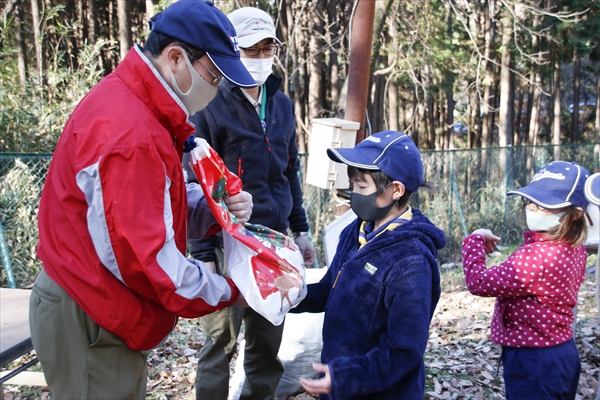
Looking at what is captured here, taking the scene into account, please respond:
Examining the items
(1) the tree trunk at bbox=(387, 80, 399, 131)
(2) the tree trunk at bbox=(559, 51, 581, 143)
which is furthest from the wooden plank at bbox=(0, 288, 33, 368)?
(2) the tree trunk at bbox=(559, 51, 581, 143)

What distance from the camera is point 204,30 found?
1.95 m

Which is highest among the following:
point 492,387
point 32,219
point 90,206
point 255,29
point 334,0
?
point 334,0

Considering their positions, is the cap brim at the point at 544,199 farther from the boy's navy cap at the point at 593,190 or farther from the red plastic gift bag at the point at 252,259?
the red plastic gift bag at the point at 252,259

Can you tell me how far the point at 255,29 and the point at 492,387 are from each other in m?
3.30

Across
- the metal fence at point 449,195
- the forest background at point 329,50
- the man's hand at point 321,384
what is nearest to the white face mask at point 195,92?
the man's hand at point 321,384

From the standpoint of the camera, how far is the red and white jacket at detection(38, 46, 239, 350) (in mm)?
1740

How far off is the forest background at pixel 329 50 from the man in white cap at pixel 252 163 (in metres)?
5.64

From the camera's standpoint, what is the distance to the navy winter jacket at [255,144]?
10.3 feet

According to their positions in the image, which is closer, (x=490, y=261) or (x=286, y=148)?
(x=286, y=148)

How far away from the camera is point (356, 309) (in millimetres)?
2268

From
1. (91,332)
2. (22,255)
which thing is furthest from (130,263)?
(22,255)

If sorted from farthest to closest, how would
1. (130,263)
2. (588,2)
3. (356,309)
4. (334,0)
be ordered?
1. (588,2)
2. (334,0)
3. (356,309)
4. (130,263)

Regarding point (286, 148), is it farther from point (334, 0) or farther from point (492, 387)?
point (334, 0)

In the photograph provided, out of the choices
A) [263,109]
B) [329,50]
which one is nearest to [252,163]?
[263,109]
